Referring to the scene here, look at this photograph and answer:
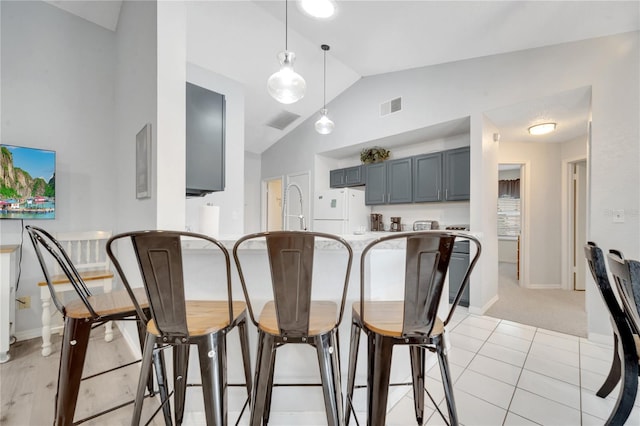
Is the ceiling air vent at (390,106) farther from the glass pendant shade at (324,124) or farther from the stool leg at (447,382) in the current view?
the stool leg at (447,382)

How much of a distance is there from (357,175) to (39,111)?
4.22m

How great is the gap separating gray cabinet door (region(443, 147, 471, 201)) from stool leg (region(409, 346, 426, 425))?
279 centimetres

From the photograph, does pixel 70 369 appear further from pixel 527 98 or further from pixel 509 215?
pixel 509 215

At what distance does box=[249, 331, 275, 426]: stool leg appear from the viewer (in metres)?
1.05

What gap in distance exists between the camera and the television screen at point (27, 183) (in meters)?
2.47

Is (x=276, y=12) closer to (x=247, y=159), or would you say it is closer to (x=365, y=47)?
(x=365, y=47)

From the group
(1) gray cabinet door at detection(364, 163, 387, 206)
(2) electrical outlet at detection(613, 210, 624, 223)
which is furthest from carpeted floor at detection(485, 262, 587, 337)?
(1) gray cabinet door at detection(364, 163, 387, 206)

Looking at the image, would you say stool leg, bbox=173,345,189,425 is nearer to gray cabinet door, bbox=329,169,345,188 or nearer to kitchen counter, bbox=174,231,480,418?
kitchen counter, bbox=174,231,480,418

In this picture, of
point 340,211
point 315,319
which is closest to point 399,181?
point 340,211

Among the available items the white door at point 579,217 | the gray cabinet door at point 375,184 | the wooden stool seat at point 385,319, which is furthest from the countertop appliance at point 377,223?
the wooden stool seat at point 385,319

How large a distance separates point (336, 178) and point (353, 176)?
17.4 inches

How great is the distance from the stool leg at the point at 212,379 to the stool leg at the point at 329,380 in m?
0.40

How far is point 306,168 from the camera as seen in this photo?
5.50 m

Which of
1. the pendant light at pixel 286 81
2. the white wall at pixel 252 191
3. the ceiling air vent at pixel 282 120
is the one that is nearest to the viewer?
the pendant light at pixel 286 81
